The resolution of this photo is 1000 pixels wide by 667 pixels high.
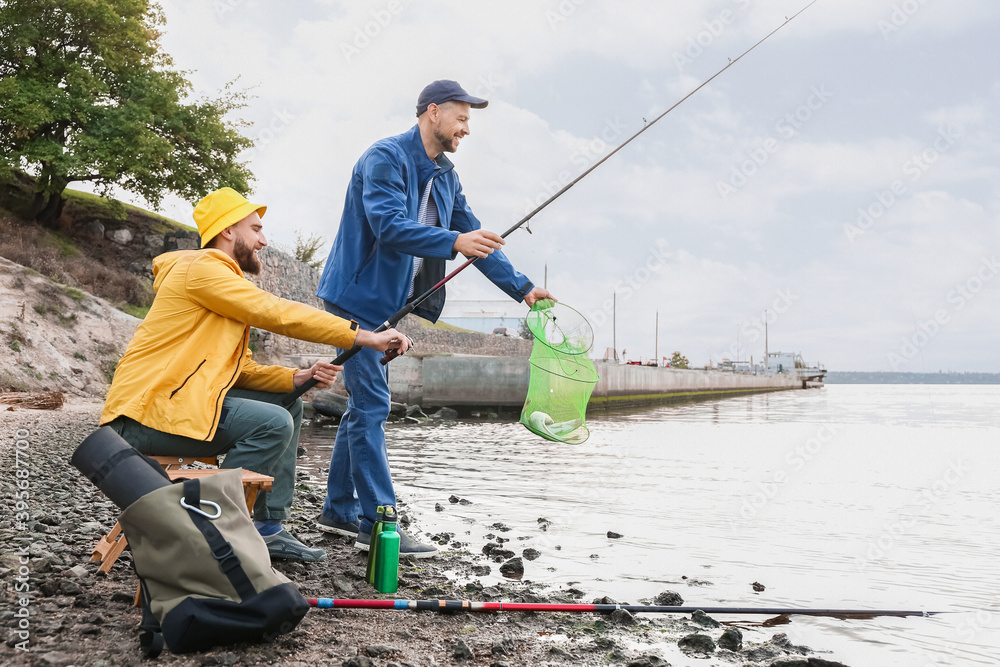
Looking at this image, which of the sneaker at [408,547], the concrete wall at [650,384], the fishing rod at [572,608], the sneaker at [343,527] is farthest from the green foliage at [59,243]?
the fishing rod at [572,608]

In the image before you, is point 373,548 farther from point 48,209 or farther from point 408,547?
point 48,209

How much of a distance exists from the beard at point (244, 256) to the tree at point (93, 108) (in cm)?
2053

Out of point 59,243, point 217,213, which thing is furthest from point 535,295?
point 59,243

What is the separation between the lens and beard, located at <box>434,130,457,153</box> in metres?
3.79

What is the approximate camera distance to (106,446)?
2.22 m

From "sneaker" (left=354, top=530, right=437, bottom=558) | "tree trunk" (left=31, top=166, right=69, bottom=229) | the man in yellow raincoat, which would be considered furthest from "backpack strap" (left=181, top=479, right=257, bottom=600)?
"tree trunk" (left=31, top=166, right=69, bottom=229)

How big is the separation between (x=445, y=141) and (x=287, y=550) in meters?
2.11

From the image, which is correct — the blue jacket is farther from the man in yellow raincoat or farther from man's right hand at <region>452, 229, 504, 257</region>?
the man in yellow raincoat

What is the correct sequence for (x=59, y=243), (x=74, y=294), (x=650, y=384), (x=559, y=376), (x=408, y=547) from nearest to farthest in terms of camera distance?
(x=408, y=547)
(x=559, y=376)
(x=74, y=294)
(x=59, y=243)
(x=650, y=384)

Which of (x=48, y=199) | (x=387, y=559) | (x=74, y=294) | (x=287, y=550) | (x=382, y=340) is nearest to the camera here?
(x=382, y=340)

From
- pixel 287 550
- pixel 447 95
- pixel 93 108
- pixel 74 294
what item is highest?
pixel 93 108

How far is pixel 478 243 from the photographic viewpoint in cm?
342

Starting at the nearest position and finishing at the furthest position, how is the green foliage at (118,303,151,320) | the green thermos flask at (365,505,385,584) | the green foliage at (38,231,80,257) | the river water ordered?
the green thermos flask at (365,505,385,584) → the river water → the green foliage at (118,303,151,320) → the green foliage at (38,231,80,257)

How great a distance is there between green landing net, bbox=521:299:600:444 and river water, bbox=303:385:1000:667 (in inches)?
26.4
